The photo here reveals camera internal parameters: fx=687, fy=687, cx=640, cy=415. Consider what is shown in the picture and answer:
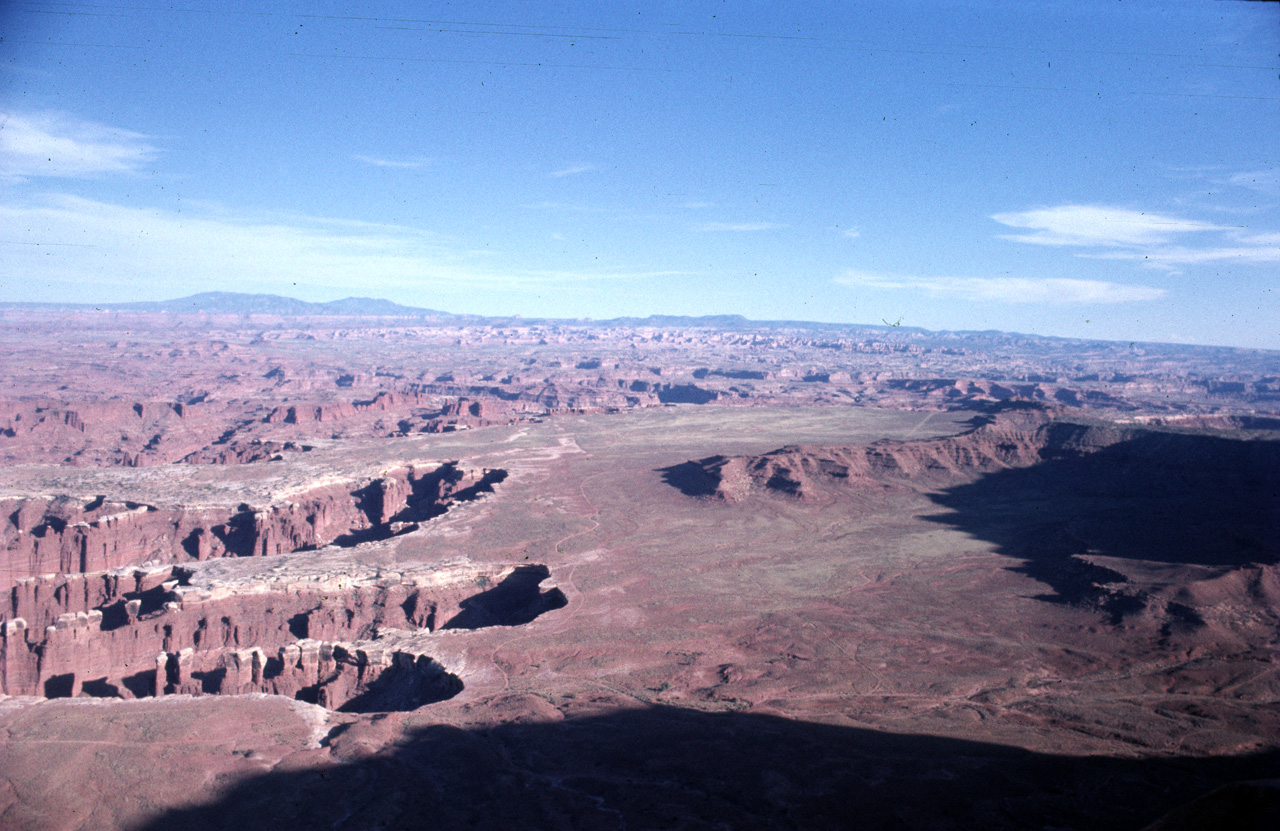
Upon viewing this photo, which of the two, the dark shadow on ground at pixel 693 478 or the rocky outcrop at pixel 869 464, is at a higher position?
the rocky outcrop at pixel 869 464

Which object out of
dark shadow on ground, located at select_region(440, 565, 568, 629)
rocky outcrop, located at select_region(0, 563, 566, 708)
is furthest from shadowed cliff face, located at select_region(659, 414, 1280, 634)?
rocky outcrop, located at select_region(0, 563, 566, 708)

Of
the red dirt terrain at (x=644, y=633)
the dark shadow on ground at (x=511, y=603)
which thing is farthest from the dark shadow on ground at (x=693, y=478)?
the dark shadow on ground at (x=511, y=603)

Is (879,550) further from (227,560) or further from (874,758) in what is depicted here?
(227,560)

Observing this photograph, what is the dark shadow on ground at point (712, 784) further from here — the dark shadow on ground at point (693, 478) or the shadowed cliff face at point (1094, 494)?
the dark shadow on ground at point (693, 478)

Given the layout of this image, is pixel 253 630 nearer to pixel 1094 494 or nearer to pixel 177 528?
pixel 177 528

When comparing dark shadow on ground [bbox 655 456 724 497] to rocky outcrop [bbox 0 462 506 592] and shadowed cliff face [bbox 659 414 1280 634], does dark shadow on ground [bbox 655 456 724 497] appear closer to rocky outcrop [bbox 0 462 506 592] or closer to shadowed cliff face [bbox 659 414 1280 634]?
shadowed cliff face [bbox 659 414 1280 634]

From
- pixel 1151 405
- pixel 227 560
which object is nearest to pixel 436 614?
pixel 227 560
